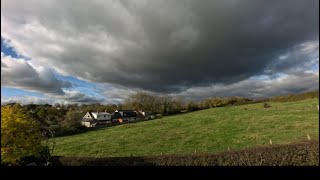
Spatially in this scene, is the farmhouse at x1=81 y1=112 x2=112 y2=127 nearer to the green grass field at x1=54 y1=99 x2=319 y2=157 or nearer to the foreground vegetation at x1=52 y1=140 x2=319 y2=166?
the green grass field at x1=54 y1=99 x2=319 y2=157

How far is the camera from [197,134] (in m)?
20.1

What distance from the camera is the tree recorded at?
3.45m

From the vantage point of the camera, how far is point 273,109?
2945cm

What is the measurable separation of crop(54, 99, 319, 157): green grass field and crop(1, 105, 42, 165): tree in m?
7.98

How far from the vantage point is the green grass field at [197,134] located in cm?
1485

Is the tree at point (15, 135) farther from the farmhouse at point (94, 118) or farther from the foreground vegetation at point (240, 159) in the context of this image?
the farmhouse at point (94, 118)

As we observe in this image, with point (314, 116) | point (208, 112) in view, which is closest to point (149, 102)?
point (208, 112)

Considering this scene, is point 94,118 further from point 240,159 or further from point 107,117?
point 240,159

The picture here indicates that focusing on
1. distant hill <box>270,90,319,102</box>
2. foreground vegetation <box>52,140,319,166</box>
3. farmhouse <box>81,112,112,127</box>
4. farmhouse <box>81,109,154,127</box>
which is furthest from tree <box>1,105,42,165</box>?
distant hill <box>270,90,319,102</box>

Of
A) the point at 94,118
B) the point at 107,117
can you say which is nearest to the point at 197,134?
the point at 107,117

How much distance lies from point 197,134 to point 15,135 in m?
17.2

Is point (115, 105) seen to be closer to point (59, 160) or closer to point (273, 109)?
point (59, 160)

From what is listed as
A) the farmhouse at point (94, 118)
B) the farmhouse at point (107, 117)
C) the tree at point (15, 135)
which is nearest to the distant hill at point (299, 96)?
the farmhouse at point (107, 117)

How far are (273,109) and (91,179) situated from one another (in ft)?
103
